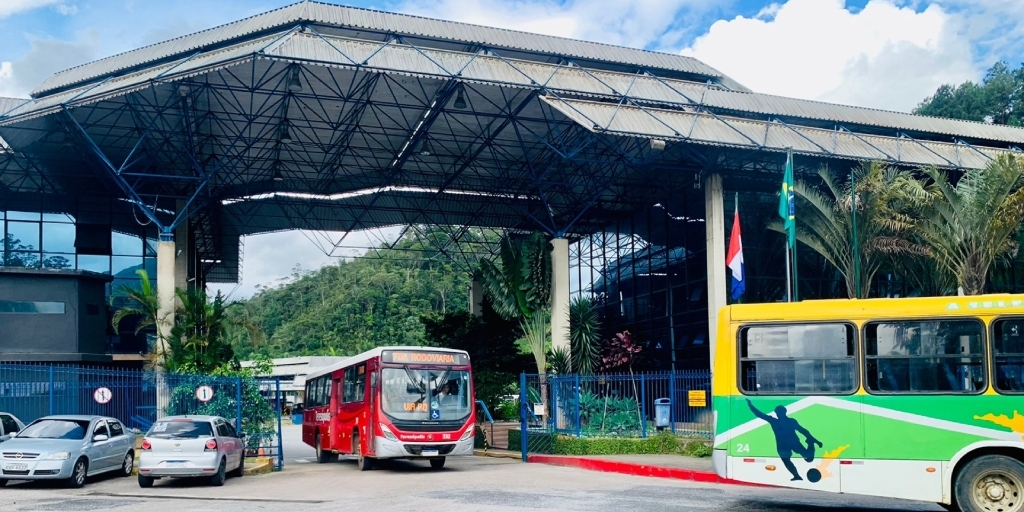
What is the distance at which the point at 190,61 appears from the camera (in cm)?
2802

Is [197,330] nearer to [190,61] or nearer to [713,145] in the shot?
[190,61]

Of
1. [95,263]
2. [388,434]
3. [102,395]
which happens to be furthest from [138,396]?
[95,263]

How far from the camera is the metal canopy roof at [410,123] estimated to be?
28.2 meters

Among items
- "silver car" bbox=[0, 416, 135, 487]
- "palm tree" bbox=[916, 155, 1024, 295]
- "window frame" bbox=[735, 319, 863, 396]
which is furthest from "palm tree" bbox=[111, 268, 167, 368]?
"palm tree" bbox=[916, 155, 1024, 295]

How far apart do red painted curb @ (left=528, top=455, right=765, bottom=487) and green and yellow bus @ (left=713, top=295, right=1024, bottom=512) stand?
3611 mm

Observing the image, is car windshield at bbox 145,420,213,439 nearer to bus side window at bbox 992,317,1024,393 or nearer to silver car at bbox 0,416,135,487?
silver car at bbox 0,416,135,487

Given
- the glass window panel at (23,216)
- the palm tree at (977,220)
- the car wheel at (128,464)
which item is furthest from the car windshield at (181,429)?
the glass window panel at (23,216)

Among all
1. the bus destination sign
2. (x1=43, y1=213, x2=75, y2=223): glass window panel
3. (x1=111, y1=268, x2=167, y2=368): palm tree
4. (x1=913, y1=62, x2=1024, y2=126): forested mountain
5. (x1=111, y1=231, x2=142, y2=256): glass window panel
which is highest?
(x1=913, y1=62, x2=1024, y2=126): forested mountain

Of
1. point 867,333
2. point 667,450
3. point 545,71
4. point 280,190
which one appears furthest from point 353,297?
point 867,333

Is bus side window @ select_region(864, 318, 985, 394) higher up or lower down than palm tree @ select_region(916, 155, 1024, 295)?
lower down

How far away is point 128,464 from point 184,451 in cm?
338

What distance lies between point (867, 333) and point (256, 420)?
52.4 feet

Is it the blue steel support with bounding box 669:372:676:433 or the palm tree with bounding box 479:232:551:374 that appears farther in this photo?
the palm tree with bounding box 479:232:551:374

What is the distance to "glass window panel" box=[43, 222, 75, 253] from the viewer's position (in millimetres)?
40062
